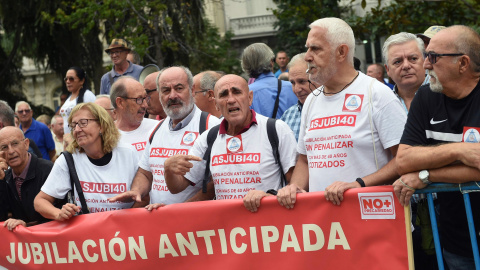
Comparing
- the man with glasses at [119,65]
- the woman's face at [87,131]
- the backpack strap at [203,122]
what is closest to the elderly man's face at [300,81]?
the backpack strap at [203,122]

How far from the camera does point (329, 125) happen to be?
4621mm

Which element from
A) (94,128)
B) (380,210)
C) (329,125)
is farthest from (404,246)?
(94,128)

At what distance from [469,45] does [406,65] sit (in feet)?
5.14

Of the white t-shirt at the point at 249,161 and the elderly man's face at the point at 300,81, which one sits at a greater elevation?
the elderly man's face at the point at 300,81

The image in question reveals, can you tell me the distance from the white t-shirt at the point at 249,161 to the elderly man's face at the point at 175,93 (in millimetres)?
808

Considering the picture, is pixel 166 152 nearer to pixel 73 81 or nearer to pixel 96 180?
pixel 96 180

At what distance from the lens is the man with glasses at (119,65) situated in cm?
999

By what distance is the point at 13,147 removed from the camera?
249 inches

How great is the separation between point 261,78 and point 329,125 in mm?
2978

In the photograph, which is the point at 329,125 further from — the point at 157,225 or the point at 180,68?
the point at 180,68

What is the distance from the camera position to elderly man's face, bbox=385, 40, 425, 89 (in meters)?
5.57

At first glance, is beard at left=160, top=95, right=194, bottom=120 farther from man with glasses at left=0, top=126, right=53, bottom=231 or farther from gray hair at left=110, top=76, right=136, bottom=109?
man with glasses at left=0, top=126, right=53, bottom=231

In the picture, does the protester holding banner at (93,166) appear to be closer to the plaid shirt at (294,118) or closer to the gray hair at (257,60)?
the plaid shirt at (294,118)

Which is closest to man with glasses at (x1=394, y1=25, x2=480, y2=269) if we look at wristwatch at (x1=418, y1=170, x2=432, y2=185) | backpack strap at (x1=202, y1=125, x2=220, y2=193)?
wristwatch at (x1=418, y1=170, x2=432, y2=185)
